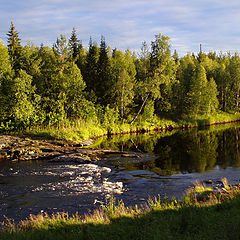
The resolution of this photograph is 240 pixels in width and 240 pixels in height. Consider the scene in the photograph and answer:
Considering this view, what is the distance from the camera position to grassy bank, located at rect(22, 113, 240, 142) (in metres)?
35.3

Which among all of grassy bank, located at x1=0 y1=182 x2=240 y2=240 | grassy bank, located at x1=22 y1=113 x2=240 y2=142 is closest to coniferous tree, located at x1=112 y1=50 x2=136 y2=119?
grassy bank, located at x1=22 y1=113 x2=240 y2=142

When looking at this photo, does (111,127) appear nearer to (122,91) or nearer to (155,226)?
(122,91)

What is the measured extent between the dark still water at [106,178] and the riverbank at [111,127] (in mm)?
10151

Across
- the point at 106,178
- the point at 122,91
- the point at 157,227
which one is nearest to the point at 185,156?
the point at 106,178

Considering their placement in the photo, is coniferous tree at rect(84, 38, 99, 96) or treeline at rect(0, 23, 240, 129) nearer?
treeline at rect(0, 23, 240, 129)

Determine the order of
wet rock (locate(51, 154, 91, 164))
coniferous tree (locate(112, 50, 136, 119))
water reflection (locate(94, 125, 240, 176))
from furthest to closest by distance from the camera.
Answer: coniferous tree (locate(112, 50, 136, 119)), wet rock (locate(51, 154, 91, 164)), water reflection (locate(94, 125, 240, 176))

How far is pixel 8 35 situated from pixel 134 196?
A: 5358cm

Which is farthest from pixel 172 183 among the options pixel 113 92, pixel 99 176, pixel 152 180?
pixel 113 92

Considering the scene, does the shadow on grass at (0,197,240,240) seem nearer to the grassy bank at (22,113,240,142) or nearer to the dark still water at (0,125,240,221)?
the dark still water at (0,125,240,221)

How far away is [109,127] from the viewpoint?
46.5m

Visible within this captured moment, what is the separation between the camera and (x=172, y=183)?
17500 millimetres

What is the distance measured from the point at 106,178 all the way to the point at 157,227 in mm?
11232

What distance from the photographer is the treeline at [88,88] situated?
37781 millimetres

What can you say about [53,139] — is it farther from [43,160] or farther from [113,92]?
[113,92]
